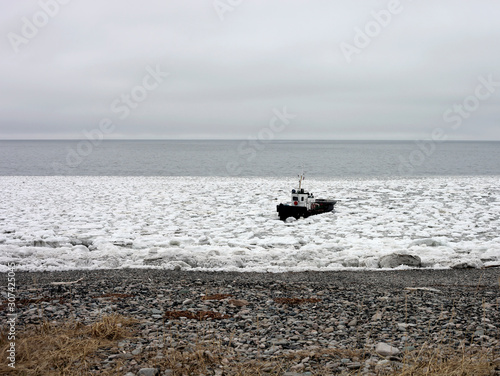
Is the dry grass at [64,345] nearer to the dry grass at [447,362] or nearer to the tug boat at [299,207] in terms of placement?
the dry grass at [447,362]

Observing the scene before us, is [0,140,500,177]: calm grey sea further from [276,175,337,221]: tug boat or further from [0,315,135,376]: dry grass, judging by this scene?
[0,315,135,376]: dry grass

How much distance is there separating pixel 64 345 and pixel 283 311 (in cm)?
295

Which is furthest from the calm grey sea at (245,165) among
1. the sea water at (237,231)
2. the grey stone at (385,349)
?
the grey stone at (385,349)

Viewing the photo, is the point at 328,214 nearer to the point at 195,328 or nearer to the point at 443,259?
the point at 443,259

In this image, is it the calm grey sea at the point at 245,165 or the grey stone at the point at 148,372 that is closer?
the grey stone at the point at 148,372

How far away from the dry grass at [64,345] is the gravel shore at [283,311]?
0.69ft

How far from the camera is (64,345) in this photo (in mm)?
4508

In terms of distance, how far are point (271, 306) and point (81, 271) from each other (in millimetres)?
4923

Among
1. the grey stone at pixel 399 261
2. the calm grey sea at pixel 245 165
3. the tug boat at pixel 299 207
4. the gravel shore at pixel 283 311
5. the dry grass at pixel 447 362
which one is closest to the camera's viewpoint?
the dry grass at pixel 447 362

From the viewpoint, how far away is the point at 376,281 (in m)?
8.15

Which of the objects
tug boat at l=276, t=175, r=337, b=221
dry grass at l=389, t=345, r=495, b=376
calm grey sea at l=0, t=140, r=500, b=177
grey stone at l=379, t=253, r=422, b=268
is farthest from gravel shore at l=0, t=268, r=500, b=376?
calm grey sea at l=0, t=140, r=500, b=177

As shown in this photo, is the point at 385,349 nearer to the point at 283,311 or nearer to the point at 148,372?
the point at 283,311

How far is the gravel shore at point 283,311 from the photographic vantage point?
4.72 m

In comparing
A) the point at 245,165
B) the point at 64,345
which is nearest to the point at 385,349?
the point at 64,345
